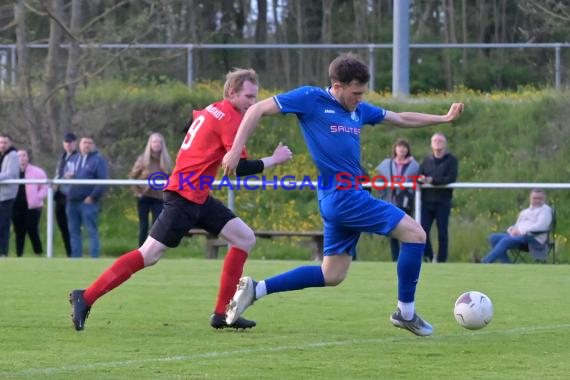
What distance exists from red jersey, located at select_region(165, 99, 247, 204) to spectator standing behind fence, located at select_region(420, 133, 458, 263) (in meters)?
8.52

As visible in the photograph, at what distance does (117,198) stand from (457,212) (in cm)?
601

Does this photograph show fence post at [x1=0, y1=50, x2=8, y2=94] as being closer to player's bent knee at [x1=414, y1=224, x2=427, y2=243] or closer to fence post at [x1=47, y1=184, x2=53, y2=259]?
fence post at [x1=47, y1=184, x2=53, y2=259]

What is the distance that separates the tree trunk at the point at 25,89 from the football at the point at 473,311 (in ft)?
56.0

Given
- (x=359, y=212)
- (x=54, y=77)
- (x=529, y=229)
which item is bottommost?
(x=529, y=229)

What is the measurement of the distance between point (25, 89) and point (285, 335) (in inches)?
678

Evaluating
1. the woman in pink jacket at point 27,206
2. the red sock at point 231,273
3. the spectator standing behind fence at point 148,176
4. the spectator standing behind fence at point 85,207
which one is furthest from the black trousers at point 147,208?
the red sock at point 231,273

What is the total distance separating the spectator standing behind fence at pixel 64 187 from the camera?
723 inches

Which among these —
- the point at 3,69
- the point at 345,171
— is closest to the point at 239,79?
the point at 345,171

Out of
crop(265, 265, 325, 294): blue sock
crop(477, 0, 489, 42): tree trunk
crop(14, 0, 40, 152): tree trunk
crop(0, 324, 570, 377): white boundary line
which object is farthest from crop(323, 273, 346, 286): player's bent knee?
crop(477, 0, 489, 42): tree trunk

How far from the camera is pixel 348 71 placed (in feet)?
A: 26.9

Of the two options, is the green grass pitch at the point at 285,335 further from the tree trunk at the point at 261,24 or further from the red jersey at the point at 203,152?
the tree trunk at the point at 261,24

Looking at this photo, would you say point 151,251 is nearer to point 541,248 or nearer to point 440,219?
point 440,219

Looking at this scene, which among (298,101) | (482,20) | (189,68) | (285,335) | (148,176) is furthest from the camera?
(482,20)

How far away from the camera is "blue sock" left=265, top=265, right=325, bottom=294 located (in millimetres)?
8547
